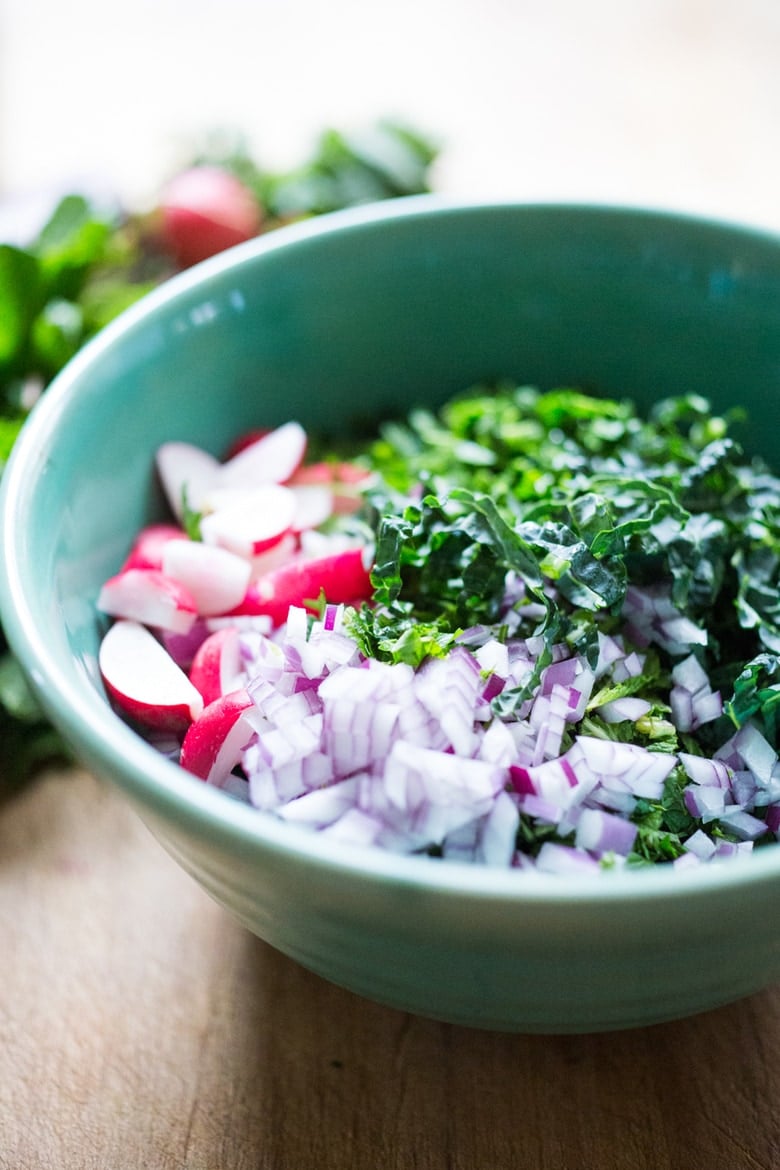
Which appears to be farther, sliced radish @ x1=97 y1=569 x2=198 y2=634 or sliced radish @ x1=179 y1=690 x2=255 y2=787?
sliced radish @ x1=97 y1=569 x2=198 y2=634

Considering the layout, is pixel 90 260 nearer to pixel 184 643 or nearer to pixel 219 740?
pixel 184 643

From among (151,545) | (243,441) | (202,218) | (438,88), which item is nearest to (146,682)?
(151,545)

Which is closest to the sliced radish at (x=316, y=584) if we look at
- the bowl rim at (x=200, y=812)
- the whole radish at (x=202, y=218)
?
the bowl rim at (x=200, y=812)

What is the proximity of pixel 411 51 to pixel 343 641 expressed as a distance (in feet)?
6.04

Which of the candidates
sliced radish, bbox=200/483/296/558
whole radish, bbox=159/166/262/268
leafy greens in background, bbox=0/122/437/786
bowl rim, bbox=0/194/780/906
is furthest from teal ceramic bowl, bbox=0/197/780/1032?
whole radish, bbox=159/166/262/268

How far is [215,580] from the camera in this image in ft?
3.96

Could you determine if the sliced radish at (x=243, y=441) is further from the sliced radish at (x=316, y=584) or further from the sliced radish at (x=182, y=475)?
the sliced radish at (x=316, y=584)

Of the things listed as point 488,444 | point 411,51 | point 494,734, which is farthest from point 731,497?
point 411,51

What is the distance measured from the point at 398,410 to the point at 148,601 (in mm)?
549

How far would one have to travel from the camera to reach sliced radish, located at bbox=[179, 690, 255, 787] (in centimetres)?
103

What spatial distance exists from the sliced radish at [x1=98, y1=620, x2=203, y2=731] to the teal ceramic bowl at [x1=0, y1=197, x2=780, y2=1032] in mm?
28

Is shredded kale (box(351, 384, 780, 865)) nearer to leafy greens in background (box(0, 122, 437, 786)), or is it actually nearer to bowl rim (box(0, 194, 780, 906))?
bowl rim (box(0, 194, 780, 906))

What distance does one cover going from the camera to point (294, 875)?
2.59 feet

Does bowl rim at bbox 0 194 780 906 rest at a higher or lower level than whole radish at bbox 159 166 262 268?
lower
